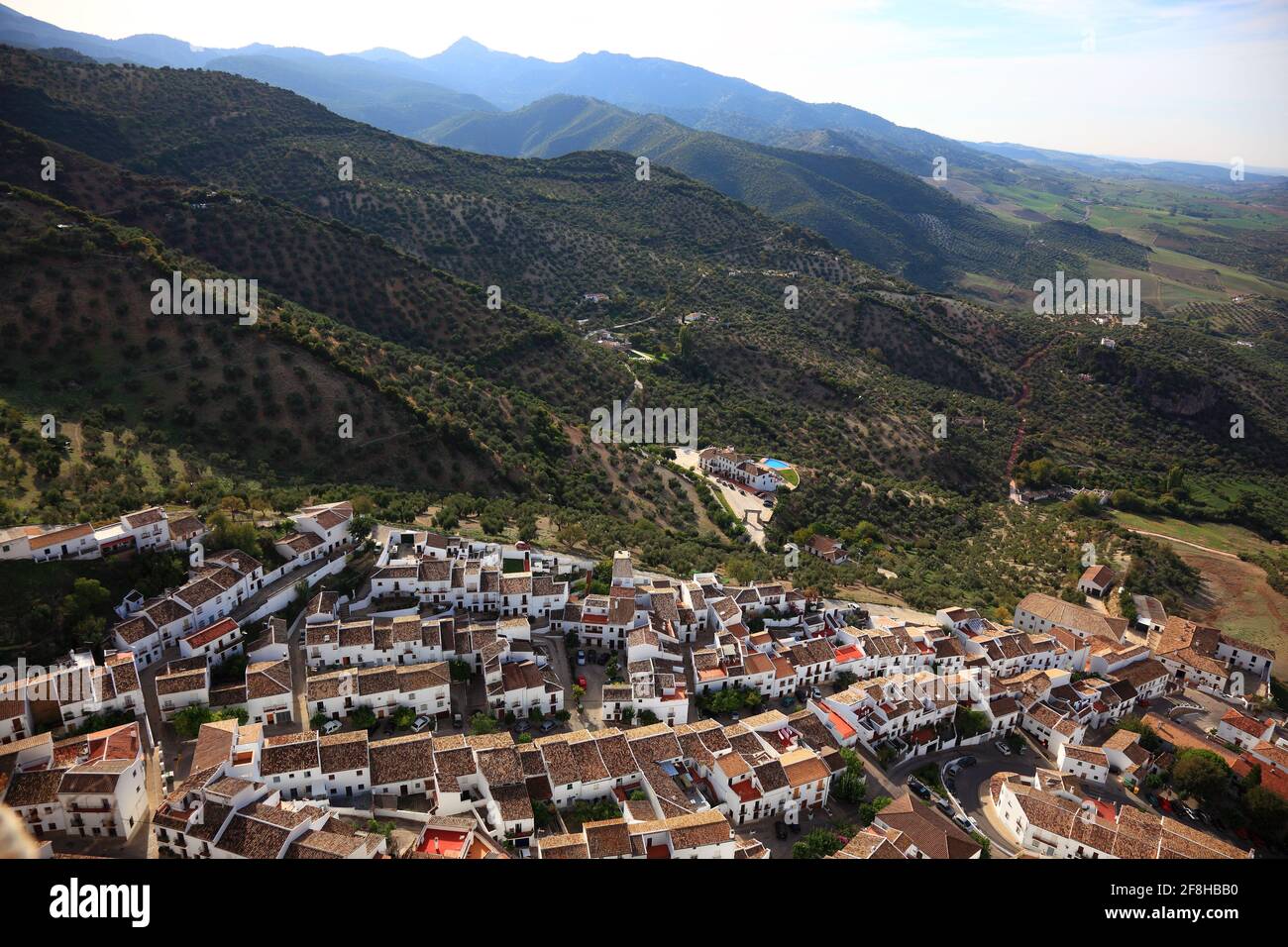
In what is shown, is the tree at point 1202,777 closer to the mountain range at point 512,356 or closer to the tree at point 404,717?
the mountain range at point 512,356

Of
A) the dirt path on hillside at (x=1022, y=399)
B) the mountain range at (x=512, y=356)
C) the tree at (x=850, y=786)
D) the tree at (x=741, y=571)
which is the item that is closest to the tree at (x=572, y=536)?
the mountain range at (x=512, y=356)

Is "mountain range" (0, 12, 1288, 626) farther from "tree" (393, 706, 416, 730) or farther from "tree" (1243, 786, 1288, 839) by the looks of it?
"tree" (1243, 786, 1288, 839)

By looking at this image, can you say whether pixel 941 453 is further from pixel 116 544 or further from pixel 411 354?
pixel 116 544

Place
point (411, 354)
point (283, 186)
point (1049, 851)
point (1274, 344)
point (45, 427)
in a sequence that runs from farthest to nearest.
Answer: point (1274, 344) < point (283, 186) < point (411, 354) < point (45, 427) < point (1049, 851)

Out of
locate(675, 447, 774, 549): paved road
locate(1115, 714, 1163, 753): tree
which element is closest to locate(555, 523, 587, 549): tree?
locate(675, 447, 774, 549): paved road

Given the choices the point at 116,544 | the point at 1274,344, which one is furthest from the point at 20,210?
the point at 1274,344
